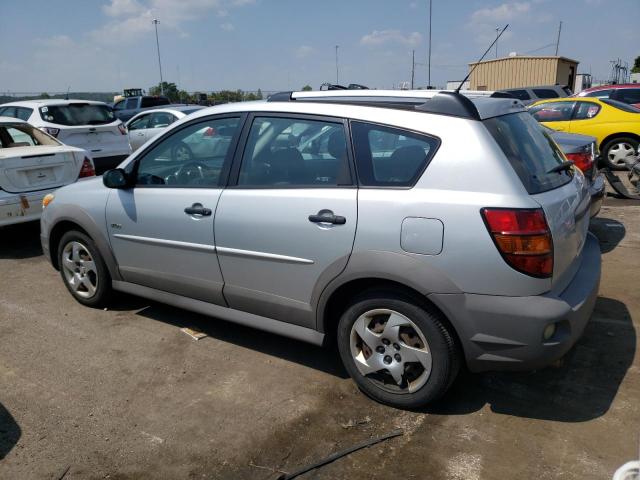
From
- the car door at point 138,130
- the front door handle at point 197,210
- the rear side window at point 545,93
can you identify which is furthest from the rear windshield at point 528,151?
the rear side window at point 545,93

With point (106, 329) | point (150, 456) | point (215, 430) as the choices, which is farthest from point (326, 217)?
point (106, 329)

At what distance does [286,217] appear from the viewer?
10.5ft

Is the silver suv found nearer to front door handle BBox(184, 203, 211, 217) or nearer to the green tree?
front door handle BBox(184, 203, 211, 217)

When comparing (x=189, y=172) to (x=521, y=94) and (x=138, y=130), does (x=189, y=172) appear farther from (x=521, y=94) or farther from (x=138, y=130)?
(x=521, y=94)

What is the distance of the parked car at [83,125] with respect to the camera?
9.59 metres

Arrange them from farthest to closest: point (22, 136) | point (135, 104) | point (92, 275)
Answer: point (135, 104) < point (22, 136) < point (92, 275)

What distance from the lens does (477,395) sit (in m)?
3.23

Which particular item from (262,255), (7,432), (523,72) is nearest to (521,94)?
(523,72)

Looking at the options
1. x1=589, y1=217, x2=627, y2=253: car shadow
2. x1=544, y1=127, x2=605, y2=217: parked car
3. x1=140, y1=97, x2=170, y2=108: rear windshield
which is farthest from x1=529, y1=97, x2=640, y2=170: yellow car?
x1=140, y1=97, x2=170, y2=108: rear windshield

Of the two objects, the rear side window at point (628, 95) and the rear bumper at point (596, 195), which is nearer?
the rear bumper at point (596, 195)

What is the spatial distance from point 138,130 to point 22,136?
19.3 ft

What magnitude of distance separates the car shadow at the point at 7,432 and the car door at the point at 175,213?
129cm

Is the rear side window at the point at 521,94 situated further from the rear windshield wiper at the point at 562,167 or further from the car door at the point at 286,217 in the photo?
the car door at the point at 286,217

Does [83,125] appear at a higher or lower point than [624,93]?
lower
